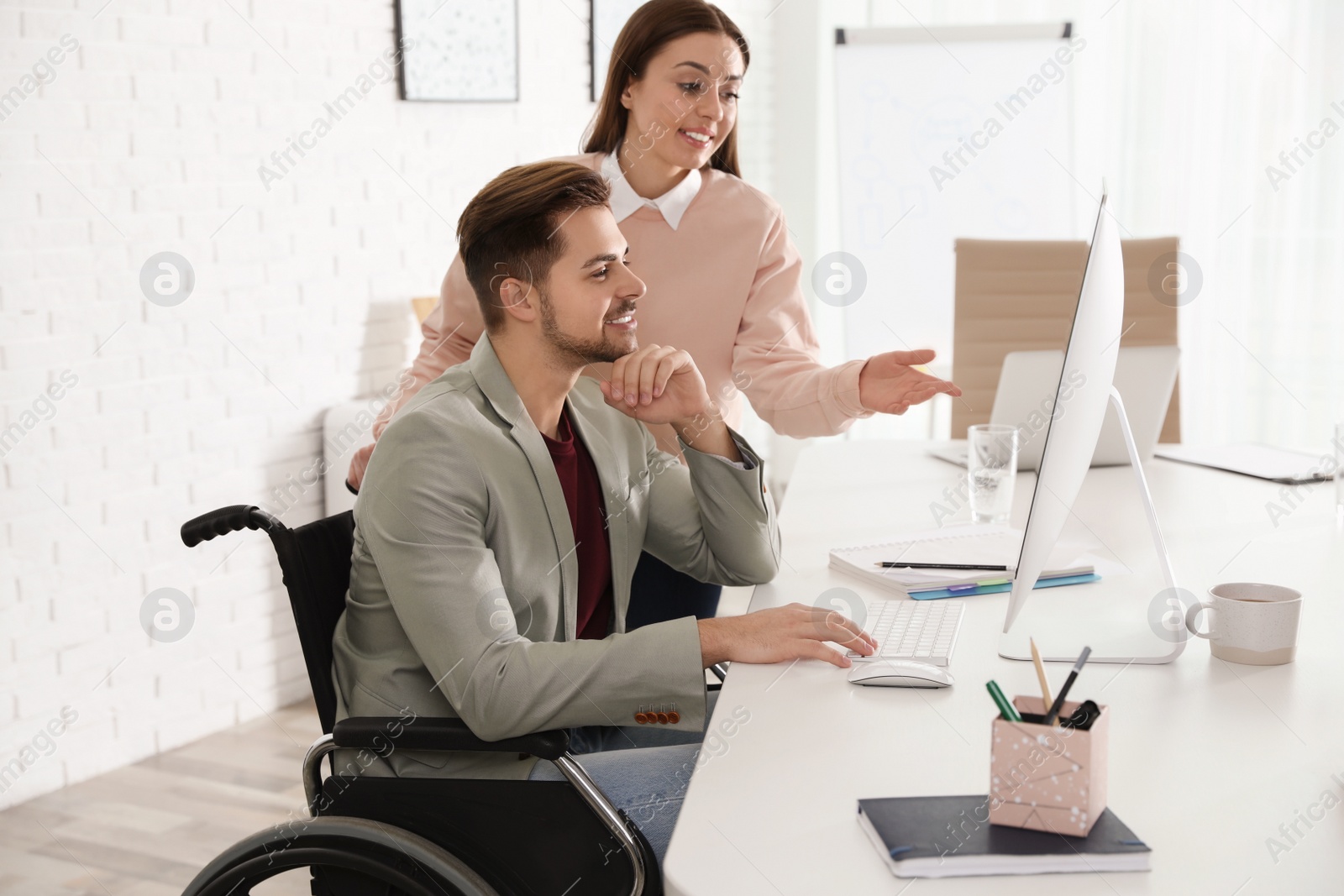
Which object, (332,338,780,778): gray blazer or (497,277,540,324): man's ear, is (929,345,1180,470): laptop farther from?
(497,277,540,324): man's ear

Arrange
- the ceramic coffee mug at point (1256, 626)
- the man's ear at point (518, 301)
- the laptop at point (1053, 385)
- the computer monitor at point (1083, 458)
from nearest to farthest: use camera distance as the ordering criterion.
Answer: the computer monitor at point (1083, 458) → the ceramic coffee mug at point (1256, 626) → the man's ear at point (518, 301) → the laptop at point (1053, 385)

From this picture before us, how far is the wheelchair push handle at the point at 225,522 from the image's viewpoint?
1.34 m

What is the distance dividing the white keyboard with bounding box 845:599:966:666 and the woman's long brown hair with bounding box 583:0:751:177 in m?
0.94

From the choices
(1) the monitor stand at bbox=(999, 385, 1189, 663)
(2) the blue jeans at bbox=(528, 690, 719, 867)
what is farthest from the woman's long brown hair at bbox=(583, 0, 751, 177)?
(2) the blue jeans at bbox=(528, 690, 719, 867)

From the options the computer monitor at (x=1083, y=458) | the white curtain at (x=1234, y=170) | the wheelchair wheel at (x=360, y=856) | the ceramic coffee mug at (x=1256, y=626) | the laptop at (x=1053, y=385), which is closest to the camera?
the computer monitor at (x=1083, y=458)

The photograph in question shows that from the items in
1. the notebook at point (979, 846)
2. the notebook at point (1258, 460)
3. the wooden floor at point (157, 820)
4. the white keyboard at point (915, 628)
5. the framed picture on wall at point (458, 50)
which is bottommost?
the wooden floor at point (157, 820)

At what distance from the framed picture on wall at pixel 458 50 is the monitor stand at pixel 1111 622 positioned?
2.53m

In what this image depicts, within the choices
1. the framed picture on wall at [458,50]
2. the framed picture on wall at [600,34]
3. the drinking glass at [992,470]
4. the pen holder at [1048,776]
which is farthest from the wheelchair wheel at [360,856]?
the framed picture on wall at [600,34]

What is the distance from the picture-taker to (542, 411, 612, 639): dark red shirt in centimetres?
160

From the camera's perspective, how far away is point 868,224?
4.69 meters

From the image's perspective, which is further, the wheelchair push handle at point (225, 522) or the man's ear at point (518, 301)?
the man's ear at point (518, 301)

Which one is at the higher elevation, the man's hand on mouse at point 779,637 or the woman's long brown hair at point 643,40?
the woman's long brown hair at point 643,40

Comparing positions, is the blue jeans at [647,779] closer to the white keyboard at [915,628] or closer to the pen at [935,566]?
the white keyboard at [915,628]

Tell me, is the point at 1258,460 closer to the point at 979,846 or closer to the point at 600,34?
the point at 979,846
